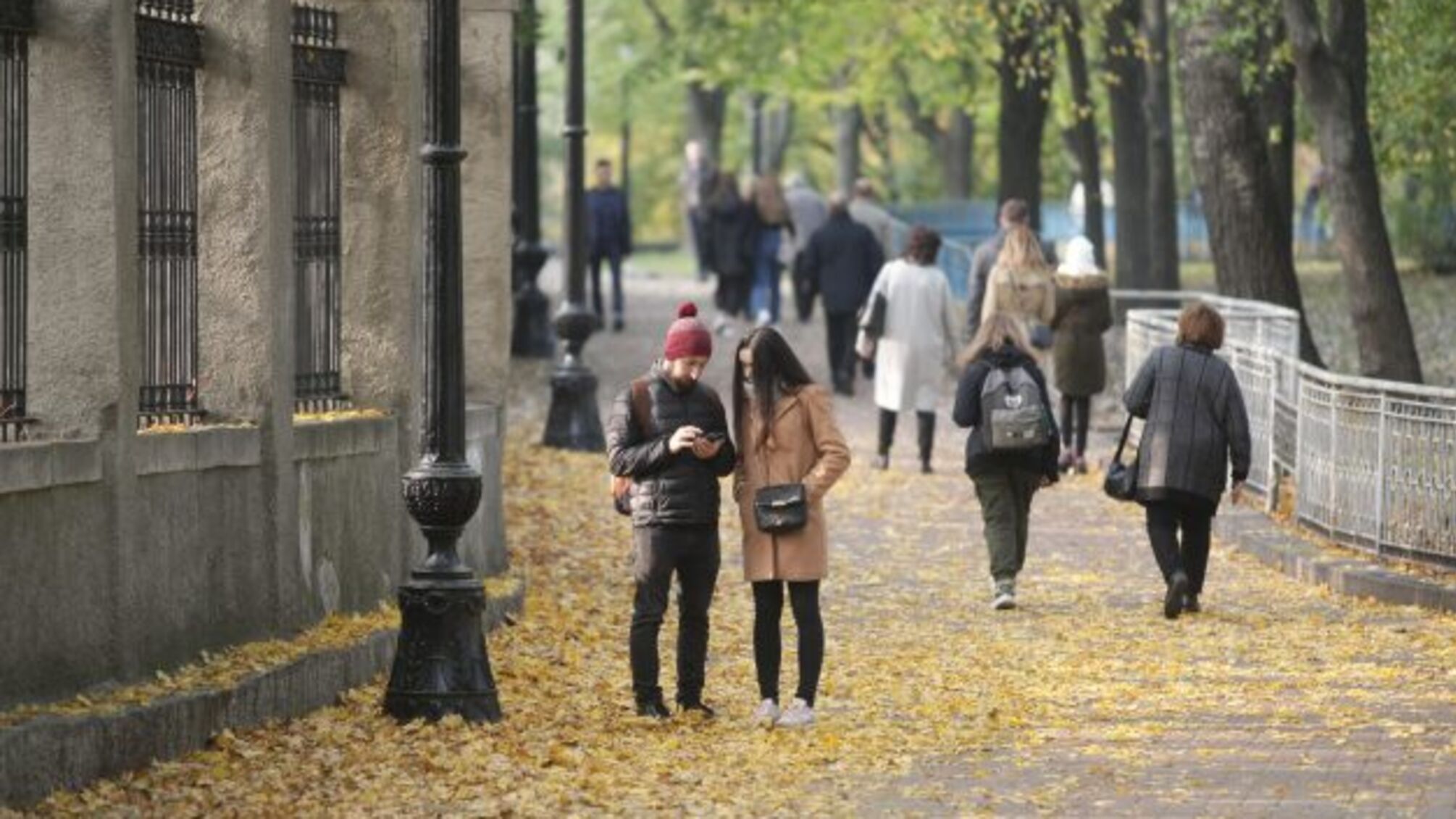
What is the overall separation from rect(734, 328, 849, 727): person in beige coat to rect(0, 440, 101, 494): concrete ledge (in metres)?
2.55

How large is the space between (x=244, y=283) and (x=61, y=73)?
200cm

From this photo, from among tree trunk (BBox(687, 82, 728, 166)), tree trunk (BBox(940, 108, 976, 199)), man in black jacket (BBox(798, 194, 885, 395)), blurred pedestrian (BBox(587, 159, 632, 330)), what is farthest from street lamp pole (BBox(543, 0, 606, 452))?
tree trunk (BBox(687, 82, 728, 166))

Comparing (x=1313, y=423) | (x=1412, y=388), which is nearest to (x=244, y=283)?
(x=1412, y=388)

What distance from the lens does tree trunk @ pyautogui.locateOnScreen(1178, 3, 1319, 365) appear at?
29344 millimetres

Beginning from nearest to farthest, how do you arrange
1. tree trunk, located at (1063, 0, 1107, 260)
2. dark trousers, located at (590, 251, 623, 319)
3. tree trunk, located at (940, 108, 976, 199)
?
dark trousers, located at (590, 251, 623, 319), tree trunk, located at (1063, 0, 1107, 260), tree trunk, located at (940, 108, 976, 199)

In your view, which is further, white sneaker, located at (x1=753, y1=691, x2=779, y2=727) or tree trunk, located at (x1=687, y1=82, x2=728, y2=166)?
tree trunk, located at (x1=687, y1=82, x2=728, y2=166)

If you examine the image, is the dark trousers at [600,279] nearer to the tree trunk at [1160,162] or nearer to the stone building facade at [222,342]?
the tree trunk at [1160,162]

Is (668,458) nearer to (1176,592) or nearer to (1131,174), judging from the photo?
(1176,592)

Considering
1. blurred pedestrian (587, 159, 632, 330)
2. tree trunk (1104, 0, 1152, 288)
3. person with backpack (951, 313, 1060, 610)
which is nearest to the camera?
person with backpack (951, 313, 1060, 610)

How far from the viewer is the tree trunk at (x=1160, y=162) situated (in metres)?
40.7

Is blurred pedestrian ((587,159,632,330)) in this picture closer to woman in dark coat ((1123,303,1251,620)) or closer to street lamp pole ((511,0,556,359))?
street lamp pole ((511,0,556,359))

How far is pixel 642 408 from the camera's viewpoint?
46.2 feet

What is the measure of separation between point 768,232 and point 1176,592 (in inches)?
897

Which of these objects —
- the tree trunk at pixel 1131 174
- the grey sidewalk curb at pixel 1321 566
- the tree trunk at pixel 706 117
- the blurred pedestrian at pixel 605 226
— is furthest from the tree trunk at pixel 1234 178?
the tree trunk at pixel 706 117
